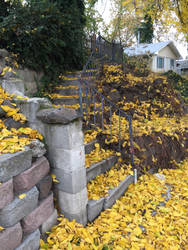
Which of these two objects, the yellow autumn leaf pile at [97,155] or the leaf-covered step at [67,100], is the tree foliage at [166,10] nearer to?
the leaf-covered step at [67,100]

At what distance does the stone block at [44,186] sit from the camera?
6.19ft

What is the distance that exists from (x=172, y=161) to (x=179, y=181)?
2.32 feet

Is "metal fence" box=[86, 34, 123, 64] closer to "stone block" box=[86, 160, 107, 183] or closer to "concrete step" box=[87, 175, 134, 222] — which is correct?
"stone block" box=[86, 160, 107, 183]

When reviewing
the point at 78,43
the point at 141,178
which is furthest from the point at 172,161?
the point at 78,43

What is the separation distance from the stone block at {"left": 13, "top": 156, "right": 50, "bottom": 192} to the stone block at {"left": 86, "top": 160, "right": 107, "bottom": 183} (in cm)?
84

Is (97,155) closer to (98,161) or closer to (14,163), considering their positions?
(98,161)

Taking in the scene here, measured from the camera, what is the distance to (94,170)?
2781mm

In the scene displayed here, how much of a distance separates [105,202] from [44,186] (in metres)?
0.99

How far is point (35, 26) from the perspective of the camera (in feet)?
13.6

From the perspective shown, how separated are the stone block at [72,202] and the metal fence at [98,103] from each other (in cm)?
135

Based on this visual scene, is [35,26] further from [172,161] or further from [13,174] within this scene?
[172,161]

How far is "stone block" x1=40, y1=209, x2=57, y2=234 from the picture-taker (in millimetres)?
1921

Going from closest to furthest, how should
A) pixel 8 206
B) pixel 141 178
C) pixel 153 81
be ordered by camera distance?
pixel 8 206 → pixel 141 178 → pixel 153 81

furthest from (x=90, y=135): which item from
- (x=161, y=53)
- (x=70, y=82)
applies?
(x=161, y=53)
